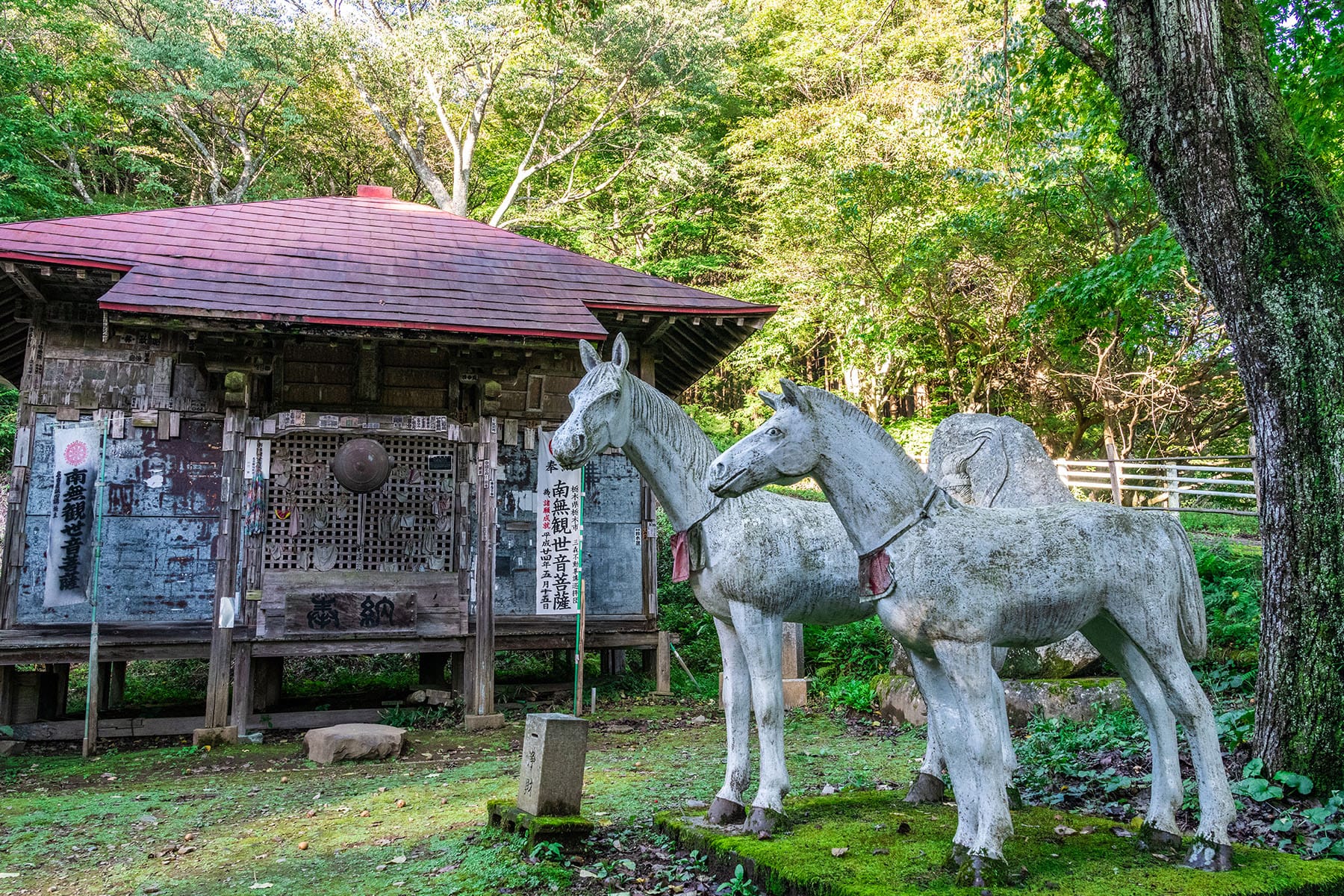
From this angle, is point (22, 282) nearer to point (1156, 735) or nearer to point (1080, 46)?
point (1080, 46)

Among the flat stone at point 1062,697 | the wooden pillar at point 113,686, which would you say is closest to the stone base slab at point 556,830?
the flat stone at point 1062,697

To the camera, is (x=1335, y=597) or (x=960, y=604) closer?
(x=960, y=604)

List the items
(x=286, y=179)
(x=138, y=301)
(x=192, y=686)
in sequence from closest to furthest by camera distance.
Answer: (x=138, y=301)
(x=192, y=686)
(x=286, y=179)

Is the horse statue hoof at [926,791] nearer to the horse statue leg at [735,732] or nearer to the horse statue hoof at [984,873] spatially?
the horse statue leg at [735,732]

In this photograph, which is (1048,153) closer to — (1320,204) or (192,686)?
(1320,204)

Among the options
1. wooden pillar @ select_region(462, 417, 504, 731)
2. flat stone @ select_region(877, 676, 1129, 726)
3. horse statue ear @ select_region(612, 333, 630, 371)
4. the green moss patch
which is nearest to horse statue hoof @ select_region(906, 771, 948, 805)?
the green moss patch

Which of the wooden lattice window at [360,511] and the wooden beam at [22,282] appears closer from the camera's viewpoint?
the wooden beam at [22,282]

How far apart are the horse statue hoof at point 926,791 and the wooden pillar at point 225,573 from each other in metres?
7.57

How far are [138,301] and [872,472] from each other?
8268 millimetres

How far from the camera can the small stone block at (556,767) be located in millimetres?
5500

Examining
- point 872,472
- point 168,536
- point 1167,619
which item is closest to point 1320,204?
point 1167,619

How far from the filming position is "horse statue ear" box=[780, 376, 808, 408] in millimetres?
4047

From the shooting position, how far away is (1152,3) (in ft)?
19.3

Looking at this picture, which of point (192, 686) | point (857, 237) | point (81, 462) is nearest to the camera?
point (81, 462)
